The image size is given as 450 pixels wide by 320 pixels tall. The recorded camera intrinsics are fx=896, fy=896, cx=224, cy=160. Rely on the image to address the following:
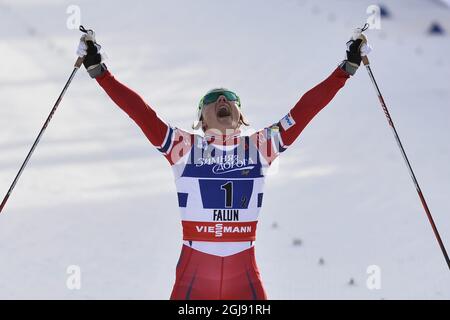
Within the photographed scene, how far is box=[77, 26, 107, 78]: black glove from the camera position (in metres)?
4.24

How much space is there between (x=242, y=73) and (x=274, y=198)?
916 centimetres

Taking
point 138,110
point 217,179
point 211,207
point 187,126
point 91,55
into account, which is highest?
point 187,126

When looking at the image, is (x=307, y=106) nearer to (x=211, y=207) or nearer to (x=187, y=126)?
(x=211, y=207)

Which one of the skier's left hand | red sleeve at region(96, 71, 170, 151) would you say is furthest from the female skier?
the skier's left hand

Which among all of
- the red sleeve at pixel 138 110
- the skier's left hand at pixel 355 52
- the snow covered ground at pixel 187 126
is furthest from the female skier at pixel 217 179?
the snow covered ground at pixel 187 126

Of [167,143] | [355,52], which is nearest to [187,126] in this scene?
[355,52]

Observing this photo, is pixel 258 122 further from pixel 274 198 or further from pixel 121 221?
pixel 121 221

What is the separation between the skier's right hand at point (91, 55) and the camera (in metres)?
4.24

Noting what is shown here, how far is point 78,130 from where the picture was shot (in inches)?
516

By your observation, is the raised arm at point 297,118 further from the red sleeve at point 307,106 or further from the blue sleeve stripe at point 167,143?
the blue sleeve stripe at point 167,143

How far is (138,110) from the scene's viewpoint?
4199 mm

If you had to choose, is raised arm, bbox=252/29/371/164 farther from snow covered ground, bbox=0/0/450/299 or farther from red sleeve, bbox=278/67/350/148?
snow covered ground, bbox=0/0/450/299

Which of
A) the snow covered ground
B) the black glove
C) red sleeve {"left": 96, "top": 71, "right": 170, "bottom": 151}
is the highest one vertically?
Answer: the snow covered ground

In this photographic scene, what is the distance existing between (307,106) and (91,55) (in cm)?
106
